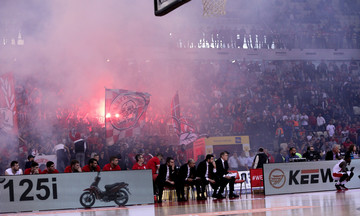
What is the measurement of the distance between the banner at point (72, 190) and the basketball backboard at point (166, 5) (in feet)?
17.8

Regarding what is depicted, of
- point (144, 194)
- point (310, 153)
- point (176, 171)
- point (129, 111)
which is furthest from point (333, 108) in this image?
point (144, 194)

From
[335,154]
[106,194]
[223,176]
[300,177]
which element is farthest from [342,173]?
[106,194]

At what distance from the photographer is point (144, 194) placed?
39.3 ft

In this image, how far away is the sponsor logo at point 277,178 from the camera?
13.5 meters

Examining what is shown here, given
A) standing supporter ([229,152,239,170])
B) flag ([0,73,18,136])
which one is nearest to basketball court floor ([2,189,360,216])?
standing supporter ([229,152,239,170])

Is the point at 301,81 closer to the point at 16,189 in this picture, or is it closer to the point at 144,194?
the point at 144,194

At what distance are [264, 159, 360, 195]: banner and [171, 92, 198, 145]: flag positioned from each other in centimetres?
656

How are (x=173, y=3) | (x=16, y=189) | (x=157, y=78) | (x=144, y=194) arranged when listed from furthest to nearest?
1. (x=157, y=78)
2. (x=144, y=194)
3. (x=16, y=189)
4. (x=173, y=3)

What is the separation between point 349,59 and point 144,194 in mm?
17753

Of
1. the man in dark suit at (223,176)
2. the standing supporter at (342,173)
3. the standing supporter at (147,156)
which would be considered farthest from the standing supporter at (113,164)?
the standing supporter at (342,173)

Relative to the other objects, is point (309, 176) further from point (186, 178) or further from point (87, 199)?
point (87, 199)

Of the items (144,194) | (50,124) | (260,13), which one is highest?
(260,13)

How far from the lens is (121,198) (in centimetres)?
1177

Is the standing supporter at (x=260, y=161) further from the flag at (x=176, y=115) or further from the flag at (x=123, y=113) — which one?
the flag at (x=123, y=113)
